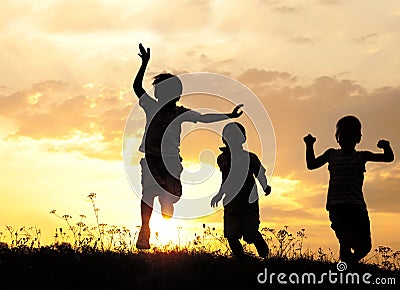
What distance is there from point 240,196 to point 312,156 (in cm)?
176

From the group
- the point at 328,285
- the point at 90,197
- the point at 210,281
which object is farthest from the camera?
the point at 90,197

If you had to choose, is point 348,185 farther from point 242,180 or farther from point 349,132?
point 242,180

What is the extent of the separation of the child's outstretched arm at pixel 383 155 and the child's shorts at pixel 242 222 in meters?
2.31

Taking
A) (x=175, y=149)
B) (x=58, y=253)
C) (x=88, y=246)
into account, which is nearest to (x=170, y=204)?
(x=175, y=149)

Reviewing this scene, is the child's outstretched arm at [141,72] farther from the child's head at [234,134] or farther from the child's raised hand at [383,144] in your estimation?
the child's raised hand at [383,144]

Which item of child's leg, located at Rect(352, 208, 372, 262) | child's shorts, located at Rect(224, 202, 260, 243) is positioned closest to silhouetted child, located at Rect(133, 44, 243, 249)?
child's shorts, located at Rect(224, 202, 260, 243)

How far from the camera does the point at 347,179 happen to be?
11281 mm

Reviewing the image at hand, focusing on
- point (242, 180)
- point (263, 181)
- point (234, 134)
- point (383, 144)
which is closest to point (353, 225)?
point (383, 144)

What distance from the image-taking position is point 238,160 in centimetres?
1269

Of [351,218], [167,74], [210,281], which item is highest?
[167,74]

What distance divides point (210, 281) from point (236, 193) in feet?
9.32

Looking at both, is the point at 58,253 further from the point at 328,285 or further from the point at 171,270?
the point at 328,285

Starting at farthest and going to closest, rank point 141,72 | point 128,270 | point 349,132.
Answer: point 141,72 < point 349,132 < point 128,270

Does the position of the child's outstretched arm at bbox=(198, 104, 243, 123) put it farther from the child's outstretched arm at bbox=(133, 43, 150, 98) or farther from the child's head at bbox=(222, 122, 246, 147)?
the child's outstretched arm at bbox=(133, 43, 150, 98)
